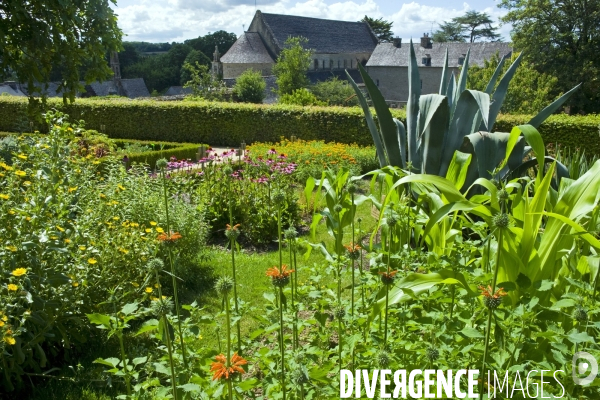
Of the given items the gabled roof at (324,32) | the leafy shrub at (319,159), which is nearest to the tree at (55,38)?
the leafy shrub at (319,159)

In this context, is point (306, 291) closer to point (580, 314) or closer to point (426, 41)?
point (580, 314)

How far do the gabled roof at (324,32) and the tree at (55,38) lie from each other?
3776cm

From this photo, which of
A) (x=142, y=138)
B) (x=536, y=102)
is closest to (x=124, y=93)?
(x=142, y=138)

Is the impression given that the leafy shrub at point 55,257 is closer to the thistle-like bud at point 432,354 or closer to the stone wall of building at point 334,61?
the thistle-like bud at point 432,354

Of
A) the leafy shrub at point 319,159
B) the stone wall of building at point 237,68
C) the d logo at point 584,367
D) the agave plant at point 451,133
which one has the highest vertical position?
the stone wall of building at point 237,68


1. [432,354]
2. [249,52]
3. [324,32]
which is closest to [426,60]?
[324,32]

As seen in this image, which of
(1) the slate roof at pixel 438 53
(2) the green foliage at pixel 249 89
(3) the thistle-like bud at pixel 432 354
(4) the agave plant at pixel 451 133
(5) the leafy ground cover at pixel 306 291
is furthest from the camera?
(1) the slate roof at pixel 438 53

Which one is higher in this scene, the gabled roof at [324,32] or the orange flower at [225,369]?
the gabled roof at [324,32]

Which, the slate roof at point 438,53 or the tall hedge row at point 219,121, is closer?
the tall hedge row at point 219,121

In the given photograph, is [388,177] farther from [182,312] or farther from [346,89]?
[346,89]

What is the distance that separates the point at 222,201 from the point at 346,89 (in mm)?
26610

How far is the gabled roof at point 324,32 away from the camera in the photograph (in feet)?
140

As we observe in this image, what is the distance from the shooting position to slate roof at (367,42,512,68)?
124ft

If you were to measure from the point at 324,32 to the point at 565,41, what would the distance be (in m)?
25.5
